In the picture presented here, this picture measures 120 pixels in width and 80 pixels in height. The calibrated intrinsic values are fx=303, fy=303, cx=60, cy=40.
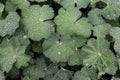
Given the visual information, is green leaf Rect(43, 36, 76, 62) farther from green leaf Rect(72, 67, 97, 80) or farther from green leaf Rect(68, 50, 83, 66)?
green leaf Rect(72, 67, 97, 80)

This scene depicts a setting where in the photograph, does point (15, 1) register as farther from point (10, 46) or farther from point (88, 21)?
point (88, 21)

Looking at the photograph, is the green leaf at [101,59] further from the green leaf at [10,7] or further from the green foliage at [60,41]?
the green leaf at [10,7]

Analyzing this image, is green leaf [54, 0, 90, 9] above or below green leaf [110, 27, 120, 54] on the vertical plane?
above

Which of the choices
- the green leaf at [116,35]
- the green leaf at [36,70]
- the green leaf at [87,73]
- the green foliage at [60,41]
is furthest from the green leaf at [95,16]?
the green leaf at [36,70]

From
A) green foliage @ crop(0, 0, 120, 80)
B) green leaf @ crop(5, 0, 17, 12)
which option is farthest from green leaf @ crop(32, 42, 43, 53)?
green leaf @ crop(5, 0, 17, 12)

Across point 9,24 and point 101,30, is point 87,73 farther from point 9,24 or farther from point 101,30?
point 9,24

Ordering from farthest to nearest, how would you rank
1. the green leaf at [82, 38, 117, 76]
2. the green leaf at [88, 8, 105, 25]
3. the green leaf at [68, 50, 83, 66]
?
1. the green leaf at [88, 8, 105, 25]
2. the green leaf at [68, 50, 83, 66]
3. the green leaf at [82, 38, 117, 76]

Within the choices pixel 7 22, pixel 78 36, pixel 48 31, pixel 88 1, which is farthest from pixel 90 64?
pixel 7 22
